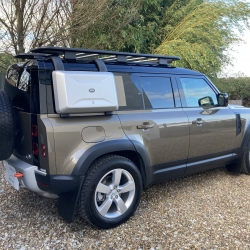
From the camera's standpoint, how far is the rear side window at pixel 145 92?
10.5 feet

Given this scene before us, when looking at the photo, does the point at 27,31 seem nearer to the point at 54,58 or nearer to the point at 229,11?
the point at 54,58

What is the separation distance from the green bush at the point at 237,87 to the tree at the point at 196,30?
319cm

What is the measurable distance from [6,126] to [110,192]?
1241mm

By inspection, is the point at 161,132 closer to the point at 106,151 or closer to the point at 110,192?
the point at 106,151

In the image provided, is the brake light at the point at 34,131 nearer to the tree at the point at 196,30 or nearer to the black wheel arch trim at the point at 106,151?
the black wheel arch trim at the point at 106,151

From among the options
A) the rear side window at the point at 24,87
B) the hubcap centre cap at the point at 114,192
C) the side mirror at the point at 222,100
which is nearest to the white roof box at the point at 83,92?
the rear side window at the point at 24,87

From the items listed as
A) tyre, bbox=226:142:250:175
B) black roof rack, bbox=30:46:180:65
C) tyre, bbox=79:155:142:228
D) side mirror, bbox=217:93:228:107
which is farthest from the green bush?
tyre, bbox=79:155:142:228

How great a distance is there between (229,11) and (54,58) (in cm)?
961

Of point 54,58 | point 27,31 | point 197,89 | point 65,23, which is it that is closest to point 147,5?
point 65,23

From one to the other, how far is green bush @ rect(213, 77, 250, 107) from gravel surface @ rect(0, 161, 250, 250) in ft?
33.1

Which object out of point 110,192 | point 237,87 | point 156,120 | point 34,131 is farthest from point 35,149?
point 237,87

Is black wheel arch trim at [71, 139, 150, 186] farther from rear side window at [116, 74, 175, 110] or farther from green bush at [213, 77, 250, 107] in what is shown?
Result: green bush at [213, 77, 250, 107]

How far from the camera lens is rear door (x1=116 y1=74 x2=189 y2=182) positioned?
10.4 feet

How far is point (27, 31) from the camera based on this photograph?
6.26 metres
